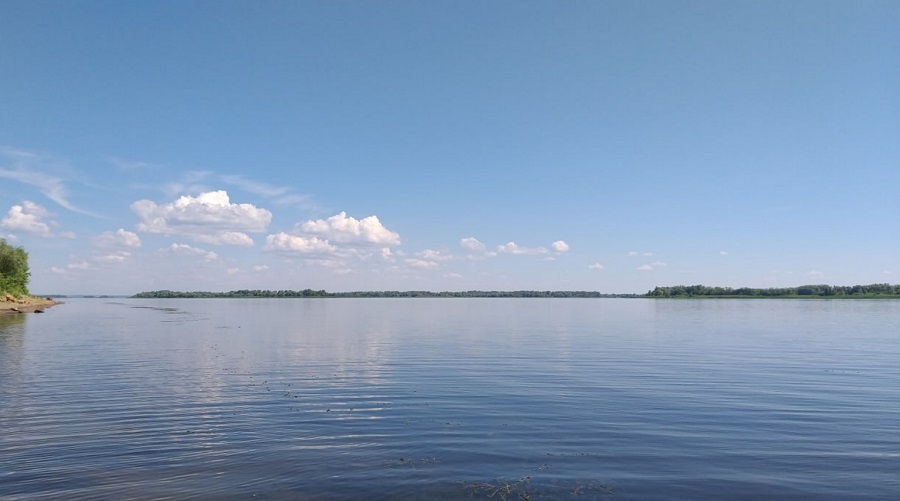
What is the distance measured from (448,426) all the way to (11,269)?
516ft

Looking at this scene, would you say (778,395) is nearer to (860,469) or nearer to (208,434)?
(860,469)

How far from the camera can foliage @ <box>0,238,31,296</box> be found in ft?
444

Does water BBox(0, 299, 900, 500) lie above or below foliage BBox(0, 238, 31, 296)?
below

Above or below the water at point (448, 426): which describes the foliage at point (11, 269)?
above

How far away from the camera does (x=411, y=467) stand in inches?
654

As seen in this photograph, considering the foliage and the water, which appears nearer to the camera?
the water

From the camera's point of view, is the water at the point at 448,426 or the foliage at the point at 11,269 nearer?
the water at the point at 448,426

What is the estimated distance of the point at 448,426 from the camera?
21703 mm

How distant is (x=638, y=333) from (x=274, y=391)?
50.9m

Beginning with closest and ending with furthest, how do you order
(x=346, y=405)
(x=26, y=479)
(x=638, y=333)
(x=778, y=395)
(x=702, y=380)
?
(x=26, y=479) < (x=346, y=405) < (x=778, y=395) < (x=702, y=380) < (x=638, y=333)

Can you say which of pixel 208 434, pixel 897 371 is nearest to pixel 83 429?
pixel 208 434

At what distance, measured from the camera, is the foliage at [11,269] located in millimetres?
135250

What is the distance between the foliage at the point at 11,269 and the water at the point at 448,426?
11421 cm

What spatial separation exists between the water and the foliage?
114212mm
